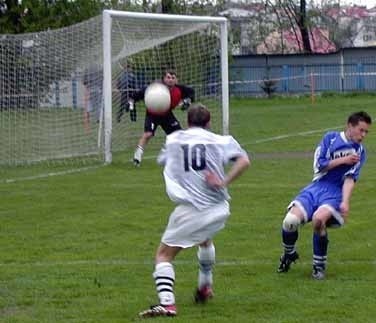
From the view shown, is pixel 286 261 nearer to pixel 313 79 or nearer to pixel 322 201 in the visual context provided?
pixel 322 201

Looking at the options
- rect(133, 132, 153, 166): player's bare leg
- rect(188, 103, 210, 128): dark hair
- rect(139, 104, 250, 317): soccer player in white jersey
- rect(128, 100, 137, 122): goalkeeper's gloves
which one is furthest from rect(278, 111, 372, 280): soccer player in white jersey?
rect(128, 100, 137, 122): goalkeeper's gloves

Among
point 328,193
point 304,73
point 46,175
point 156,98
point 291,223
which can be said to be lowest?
point 46,175

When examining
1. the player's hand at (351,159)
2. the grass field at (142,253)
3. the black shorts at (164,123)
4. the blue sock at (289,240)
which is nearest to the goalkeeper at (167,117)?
the black shorts at (164,123)

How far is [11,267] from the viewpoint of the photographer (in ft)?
35.8

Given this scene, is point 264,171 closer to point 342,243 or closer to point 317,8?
point 342,243

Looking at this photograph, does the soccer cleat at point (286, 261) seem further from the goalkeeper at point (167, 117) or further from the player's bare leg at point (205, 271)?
the goalkeeper at point (167, 117)

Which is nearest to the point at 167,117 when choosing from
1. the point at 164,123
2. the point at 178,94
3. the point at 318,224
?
the point at 164,123

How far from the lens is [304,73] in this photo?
5647 centimetres

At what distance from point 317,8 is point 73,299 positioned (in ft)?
233

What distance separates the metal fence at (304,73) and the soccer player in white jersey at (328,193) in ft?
139

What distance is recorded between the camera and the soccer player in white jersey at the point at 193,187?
8609 mm

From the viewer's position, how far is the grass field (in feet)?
29.5

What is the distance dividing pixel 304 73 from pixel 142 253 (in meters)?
45.6

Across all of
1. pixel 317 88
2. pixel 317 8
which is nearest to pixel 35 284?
pixel 317 88
